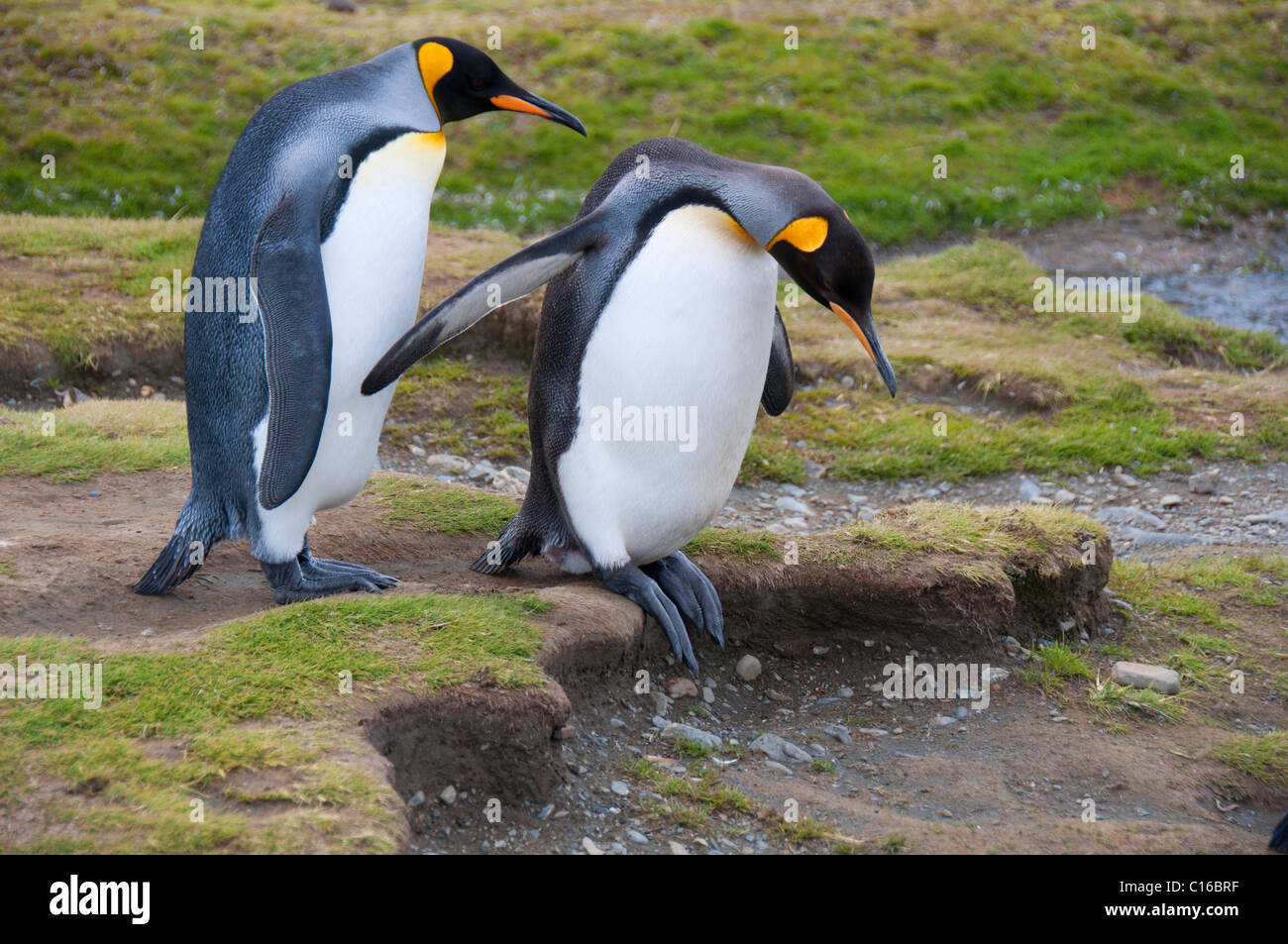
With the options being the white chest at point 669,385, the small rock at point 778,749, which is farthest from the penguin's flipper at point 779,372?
the small rock at point 778,749

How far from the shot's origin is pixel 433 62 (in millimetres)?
3236

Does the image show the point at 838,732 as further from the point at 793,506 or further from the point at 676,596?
the point at 793,506

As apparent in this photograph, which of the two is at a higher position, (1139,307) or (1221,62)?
(1221,62)

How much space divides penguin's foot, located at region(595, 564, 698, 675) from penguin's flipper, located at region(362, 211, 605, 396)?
0.79 m

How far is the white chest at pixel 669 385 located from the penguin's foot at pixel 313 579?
58cm

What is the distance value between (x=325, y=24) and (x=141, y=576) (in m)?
9.41

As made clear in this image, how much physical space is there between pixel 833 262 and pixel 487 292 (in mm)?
860

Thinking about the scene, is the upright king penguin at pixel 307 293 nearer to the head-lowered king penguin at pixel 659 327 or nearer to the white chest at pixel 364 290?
the white chest at pixel 364 290

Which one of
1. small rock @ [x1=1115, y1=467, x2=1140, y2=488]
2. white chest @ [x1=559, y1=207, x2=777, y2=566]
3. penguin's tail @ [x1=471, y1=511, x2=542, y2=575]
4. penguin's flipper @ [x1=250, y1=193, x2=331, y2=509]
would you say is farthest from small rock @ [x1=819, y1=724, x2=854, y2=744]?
small rock @ [x1=1115, y1=467, x2=1140, y2=488]

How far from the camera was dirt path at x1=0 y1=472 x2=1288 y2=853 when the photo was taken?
2.53m

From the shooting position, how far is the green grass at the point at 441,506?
3.88 metres

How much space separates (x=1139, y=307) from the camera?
7227mm

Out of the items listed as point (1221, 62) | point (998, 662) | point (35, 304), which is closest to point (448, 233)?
point (35, 304)

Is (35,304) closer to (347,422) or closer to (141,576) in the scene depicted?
(141,576)
